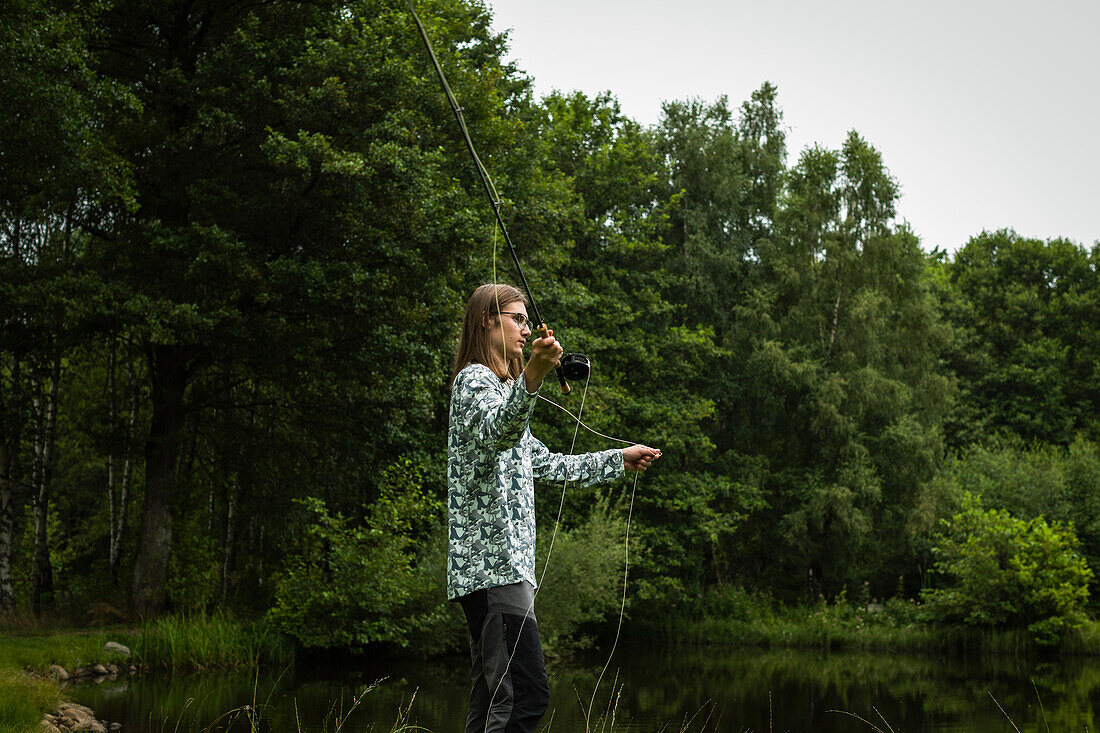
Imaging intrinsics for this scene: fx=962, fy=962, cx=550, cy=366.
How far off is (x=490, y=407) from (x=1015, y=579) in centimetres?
1805

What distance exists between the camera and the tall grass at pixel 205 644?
41.3ft

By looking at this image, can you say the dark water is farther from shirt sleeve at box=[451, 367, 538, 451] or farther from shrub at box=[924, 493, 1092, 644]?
shirt sleeve at box=[451, 367, 538, 451]

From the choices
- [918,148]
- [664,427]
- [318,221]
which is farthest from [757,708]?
[918,148]

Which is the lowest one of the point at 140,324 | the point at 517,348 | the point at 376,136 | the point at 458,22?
the point at 517,348

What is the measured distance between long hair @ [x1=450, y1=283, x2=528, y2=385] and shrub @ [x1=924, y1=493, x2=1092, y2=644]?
17.5 meters

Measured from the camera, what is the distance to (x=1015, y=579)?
17969 mm

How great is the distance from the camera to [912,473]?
2298cm

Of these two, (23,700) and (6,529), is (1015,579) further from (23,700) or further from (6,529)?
(6,529)

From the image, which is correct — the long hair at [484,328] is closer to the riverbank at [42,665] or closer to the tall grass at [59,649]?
the riverbank at [42,665]

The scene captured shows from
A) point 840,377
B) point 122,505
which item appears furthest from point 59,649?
point 840,377

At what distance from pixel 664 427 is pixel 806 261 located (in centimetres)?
644

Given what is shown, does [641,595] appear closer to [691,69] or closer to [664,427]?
[664,427]

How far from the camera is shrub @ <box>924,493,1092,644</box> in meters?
17.7

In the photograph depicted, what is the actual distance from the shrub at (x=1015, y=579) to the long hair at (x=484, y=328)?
1746cm
